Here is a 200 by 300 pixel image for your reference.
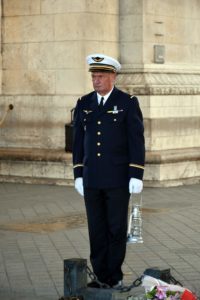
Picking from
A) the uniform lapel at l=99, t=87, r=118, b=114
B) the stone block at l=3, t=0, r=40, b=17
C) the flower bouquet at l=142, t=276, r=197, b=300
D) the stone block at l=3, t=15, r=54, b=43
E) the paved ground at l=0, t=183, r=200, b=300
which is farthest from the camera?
the stone block at l=3, t=0, r=40, b=17

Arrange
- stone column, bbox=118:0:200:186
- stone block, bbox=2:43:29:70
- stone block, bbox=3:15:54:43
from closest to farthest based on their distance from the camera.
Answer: stone column, bbox=118:0:200:186, stone block, bbox=3:15:54:43, stone block, bbox=2:43:29:70

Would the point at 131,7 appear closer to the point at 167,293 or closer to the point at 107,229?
the point at 107,229

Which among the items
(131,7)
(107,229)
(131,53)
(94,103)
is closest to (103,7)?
(131,7)

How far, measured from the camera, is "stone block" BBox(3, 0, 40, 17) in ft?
55.4

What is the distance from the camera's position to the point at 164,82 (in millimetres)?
16719

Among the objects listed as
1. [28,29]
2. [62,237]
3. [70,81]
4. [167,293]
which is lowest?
[62,237]

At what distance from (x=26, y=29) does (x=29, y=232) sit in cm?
615

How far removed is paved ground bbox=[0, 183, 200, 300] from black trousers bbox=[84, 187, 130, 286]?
20.1 inches

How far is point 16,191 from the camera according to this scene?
15.7 m

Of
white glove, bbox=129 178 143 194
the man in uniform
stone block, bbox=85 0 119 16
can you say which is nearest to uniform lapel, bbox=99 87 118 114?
the man in uniform

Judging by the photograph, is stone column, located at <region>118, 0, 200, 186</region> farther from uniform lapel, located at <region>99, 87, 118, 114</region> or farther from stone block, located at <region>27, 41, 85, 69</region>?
uniform lapel, located at <region>99, 87, 118, 114</region>

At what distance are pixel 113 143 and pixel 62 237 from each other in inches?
138

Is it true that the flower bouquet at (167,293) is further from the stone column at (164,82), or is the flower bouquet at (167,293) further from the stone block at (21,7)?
the stone block at (21,7)

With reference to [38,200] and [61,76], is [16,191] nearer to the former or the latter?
[38,200]
